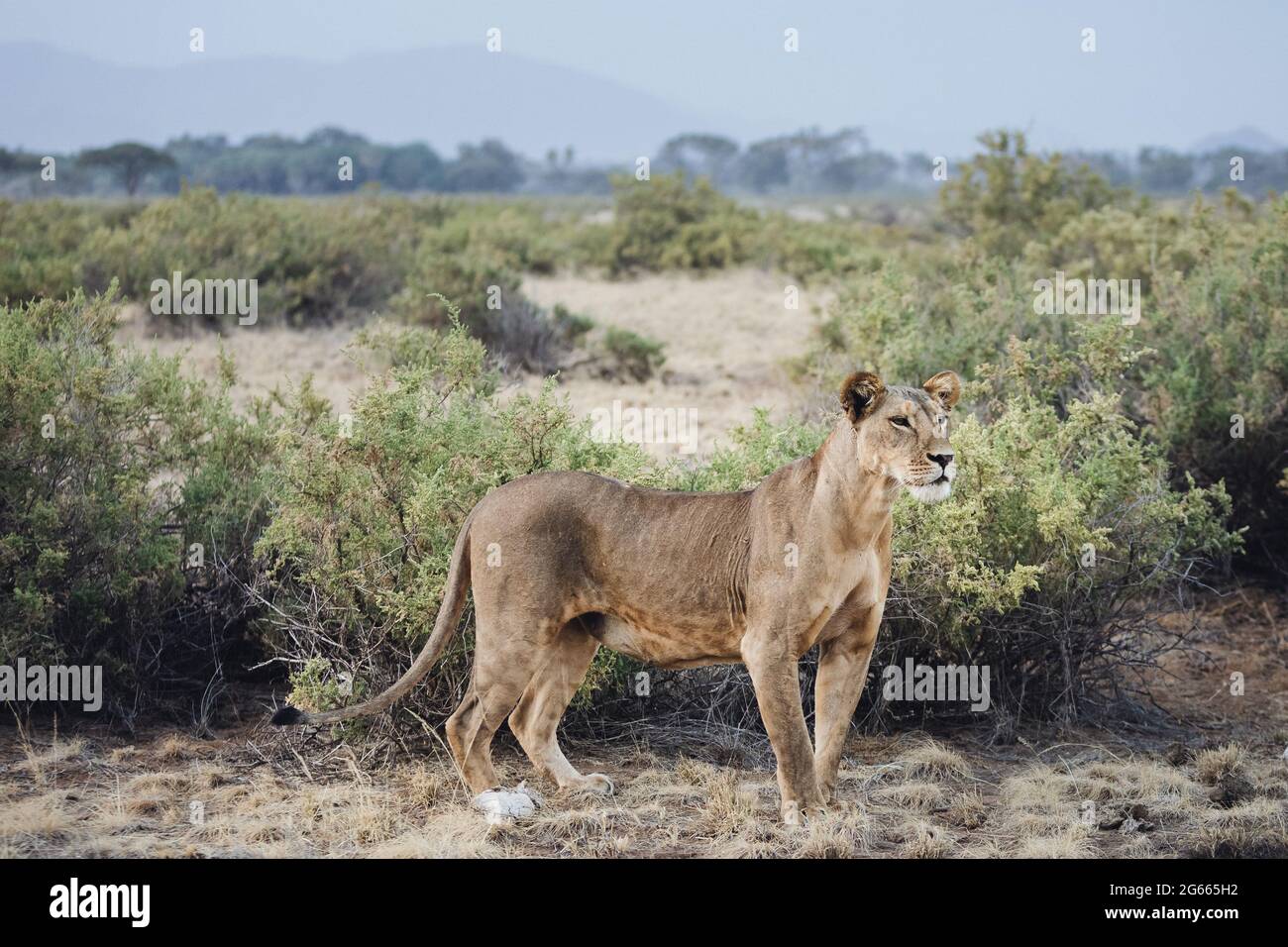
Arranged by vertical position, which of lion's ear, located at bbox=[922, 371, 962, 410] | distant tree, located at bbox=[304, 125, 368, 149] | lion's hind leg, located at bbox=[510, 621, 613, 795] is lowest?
lion's hind leg, located at bbox=[510, 621, 613, 795]

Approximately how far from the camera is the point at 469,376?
8211 millimetres

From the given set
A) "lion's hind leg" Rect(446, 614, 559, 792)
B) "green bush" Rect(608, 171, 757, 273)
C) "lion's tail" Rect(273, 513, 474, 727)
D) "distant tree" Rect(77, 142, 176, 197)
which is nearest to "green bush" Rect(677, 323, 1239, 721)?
"lion's hind leg" Rect(446, 614, 559, 792)

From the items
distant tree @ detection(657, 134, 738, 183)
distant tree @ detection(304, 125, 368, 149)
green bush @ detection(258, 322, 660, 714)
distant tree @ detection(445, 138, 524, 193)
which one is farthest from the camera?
distant tree @ detection(304, 125, 368, 149)

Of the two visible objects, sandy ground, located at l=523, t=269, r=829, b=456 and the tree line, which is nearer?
sandy ground, located at l=523, t=269, r=829, b=456

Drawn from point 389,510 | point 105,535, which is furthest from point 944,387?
point 105,535

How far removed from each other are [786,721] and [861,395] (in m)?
1.32

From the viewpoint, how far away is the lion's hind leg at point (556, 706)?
253 inches

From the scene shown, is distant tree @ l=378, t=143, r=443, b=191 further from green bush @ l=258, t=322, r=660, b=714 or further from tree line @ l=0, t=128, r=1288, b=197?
green bush @ l=258, t=322, r=660, b=714

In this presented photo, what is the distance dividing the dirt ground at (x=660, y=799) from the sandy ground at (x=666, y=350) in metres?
3.82

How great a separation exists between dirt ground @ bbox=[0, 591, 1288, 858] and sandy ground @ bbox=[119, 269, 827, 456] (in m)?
3.82

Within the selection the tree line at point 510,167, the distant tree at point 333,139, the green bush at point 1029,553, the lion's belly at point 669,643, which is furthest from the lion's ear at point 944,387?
the distant tree at point 333,139

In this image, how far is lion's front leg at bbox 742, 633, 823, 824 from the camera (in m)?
5.74

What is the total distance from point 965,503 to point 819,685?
1998 millimetres

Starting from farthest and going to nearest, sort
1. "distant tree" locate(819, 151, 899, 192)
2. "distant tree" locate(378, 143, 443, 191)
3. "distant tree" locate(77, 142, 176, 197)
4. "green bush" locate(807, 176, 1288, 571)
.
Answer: "distant tree" locate(819, 151, 899, 192) → "distant tree" locate(378, 143, 443, 191) → "distant tree" locate(77, 142, 176, 197) → "green bush" locate(807, 176, 1288, 571)
